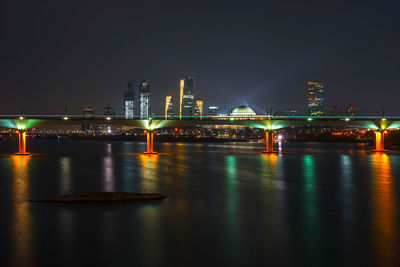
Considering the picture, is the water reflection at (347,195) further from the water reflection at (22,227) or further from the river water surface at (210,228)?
the water reflection at (22,227)

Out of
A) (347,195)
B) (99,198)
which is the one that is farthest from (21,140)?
(347,195)

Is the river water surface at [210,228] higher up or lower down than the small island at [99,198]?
lower down

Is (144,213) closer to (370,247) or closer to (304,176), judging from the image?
(370,247)

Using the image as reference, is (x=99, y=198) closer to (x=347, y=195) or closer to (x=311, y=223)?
(x=311, y=223)

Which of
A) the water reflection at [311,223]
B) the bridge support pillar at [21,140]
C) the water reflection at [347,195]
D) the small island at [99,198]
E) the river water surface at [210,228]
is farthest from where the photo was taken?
the bridge support pillar at [21,140]

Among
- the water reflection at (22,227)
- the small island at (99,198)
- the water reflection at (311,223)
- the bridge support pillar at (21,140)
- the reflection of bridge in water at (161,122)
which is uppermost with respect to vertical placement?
the reflection of bridge in water at (161,122)

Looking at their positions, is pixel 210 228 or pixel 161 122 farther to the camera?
pixel 161 122

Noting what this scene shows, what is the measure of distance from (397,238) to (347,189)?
1426 centimetres

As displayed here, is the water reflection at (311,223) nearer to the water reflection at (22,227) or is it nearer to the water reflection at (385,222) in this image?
the water reflection at (385,222)

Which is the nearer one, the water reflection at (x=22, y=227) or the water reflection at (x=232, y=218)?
the water reflection at (x=22, y=227)

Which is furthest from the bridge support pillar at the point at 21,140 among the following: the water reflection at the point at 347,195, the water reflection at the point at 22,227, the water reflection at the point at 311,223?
the water reflection at the point at 311,223

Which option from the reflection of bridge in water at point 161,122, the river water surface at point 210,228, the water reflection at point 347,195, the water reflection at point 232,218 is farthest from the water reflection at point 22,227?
the reflection of bridge in water at point 161,122

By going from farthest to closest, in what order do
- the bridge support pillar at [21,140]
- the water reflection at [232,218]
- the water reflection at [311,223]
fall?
the bridge support pillar at [21,140] < the water reflection at [232,218] < the water reflection at [311,223]

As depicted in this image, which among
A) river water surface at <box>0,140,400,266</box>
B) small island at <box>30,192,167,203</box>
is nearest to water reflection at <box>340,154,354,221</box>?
river water surface at <box>0,140,400,266</box>
